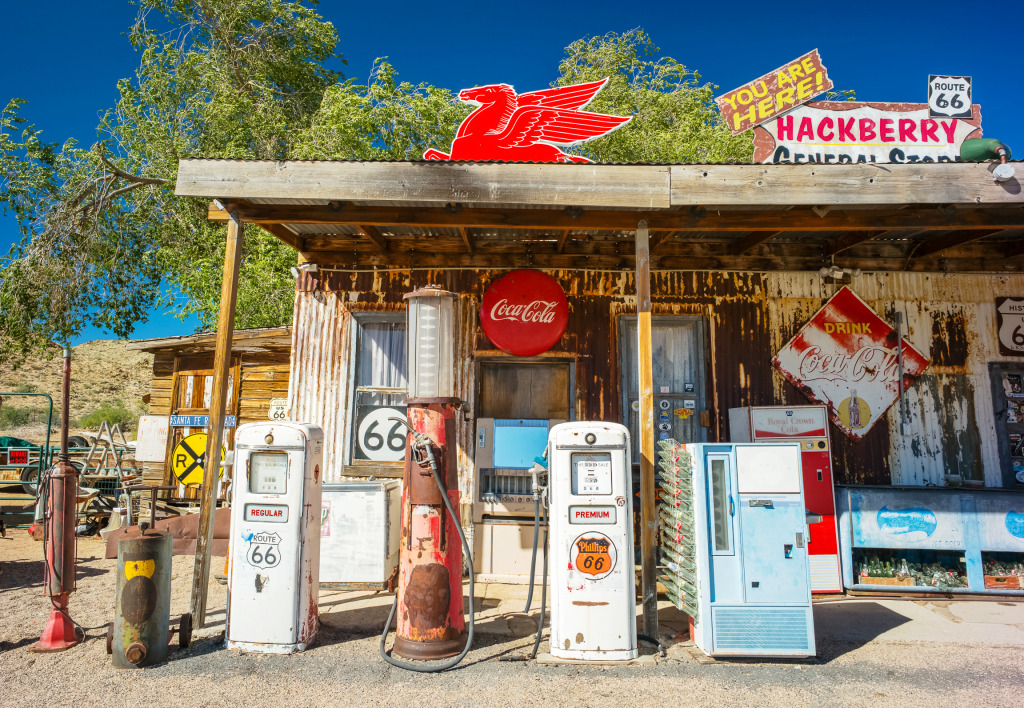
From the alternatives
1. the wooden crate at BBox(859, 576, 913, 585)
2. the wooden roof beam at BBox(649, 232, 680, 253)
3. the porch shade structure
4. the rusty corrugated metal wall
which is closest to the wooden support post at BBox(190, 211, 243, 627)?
the porch shade structure

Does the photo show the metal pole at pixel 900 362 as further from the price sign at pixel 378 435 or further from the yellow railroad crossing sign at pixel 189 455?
the yellow railroad crossing sign at pixel 189 455

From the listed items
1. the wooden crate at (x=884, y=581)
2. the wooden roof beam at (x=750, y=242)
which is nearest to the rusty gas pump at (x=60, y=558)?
the wooden roof beam at (x=750, y=242)

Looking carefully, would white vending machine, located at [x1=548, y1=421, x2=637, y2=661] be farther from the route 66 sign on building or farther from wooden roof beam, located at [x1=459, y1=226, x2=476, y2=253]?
the route 66 sign on building

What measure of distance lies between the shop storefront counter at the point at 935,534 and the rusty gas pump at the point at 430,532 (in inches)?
166

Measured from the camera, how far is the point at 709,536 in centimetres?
468

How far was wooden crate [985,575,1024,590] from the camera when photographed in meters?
6.28

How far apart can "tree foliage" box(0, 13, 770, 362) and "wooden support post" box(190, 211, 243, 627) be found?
6.44m

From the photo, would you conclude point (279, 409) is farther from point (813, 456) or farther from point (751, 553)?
point (813, 456)

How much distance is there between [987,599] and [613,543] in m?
4.44

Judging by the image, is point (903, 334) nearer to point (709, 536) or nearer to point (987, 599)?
point (987, 599)

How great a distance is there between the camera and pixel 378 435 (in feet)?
23.8

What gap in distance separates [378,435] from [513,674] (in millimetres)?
3568

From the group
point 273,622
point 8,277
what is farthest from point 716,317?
point 8,277

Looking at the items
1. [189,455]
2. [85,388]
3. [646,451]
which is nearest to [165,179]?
[189,455]
